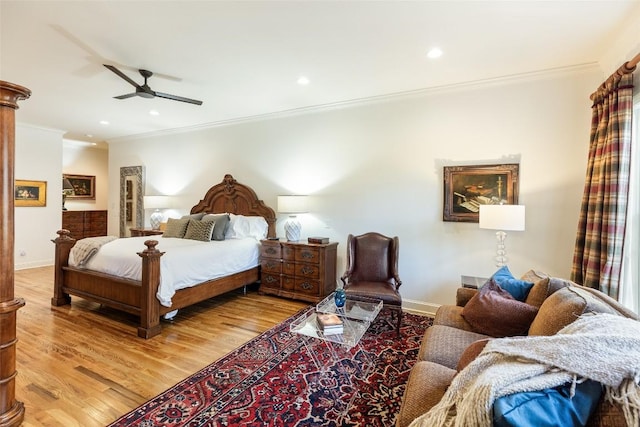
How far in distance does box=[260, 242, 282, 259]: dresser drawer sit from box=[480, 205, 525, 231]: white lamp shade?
105 inches

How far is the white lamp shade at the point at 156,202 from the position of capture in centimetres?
578

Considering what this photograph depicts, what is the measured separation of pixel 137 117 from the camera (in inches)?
200

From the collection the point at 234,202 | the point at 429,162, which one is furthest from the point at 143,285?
the point at 429,162

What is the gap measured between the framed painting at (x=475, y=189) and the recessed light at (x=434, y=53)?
4.24ft

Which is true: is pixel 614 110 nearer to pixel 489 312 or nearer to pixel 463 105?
pixel 463 105

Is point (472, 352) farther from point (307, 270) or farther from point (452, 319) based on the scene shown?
point (307, 270)

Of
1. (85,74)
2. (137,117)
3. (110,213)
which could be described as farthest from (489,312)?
(110,213)

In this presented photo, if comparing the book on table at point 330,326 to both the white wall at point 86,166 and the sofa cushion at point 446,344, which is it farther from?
the white wall at point 86,166

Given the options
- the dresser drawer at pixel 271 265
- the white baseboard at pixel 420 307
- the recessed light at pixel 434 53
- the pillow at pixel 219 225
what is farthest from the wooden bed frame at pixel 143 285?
the recessed light at pixel 434 53

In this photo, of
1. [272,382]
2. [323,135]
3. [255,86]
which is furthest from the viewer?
[323,135]

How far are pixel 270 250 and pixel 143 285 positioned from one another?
1761mm

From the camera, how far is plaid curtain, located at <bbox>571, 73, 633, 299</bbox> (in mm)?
2412

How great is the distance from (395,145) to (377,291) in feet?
6.34

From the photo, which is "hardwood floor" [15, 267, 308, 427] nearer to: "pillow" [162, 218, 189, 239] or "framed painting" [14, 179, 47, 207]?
"pillow" [162, 218, 189, 239]
